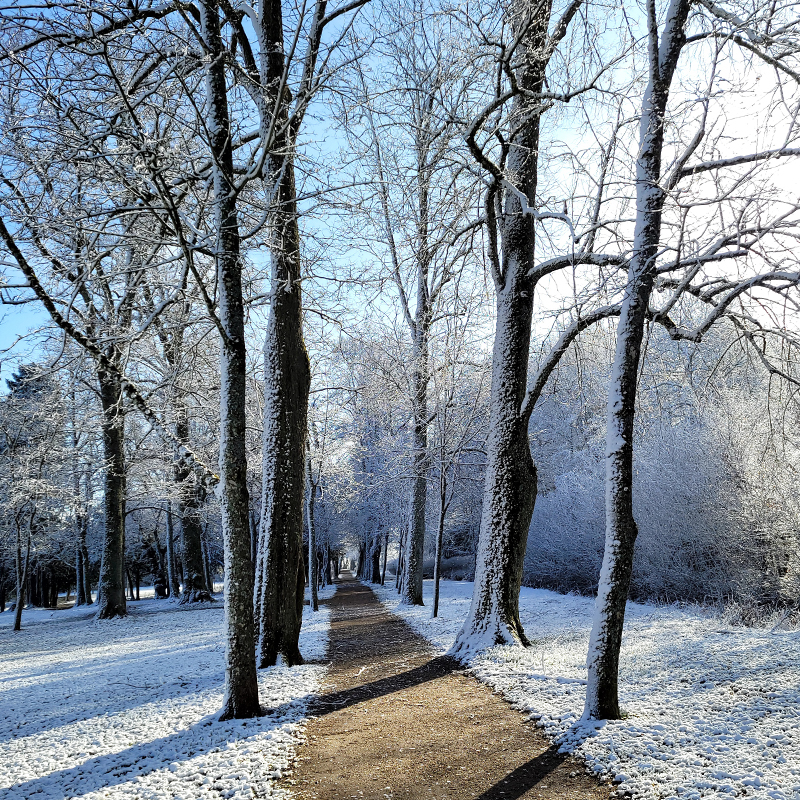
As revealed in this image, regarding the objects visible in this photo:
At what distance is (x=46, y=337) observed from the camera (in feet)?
23.4

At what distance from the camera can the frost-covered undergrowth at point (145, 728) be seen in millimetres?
3881

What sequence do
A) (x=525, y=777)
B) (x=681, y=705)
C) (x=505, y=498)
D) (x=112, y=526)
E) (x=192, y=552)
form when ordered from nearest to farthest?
(x=525, y=777) < (x=681, y=705) < (x=505, y=498) < (x=112, y=526) < (x=192, y=552)

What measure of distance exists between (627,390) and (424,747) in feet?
11.7

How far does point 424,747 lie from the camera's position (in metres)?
4.54

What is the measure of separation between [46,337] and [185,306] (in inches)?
69.9

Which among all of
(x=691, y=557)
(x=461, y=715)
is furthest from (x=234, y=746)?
(x=691, y=557)

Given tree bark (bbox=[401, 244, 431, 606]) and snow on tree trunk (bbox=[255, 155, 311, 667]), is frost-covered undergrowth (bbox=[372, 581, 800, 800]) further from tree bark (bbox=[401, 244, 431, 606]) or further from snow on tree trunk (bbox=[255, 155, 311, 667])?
tree bark (bbox=[401, 244, 431, 606])

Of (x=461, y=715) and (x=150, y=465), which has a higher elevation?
(x=150, y=465)

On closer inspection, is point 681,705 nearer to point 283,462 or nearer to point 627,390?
point 627,390

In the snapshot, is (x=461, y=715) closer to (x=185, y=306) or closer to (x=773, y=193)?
(x=773, y=193)

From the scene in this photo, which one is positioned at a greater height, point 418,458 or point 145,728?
point 418,458

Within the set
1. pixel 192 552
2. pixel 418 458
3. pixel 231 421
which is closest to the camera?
pixel 231 421

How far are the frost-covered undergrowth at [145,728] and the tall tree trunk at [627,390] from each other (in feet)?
8.95

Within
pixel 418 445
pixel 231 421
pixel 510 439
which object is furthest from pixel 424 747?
pixel 418 445
